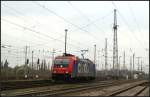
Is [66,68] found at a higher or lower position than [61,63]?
lower

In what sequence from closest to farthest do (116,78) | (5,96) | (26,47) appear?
1. (5,96)
2. (26,47)
3. (116,78)

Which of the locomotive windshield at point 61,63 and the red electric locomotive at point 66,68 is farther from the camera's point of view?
the locomotive windshield at point 61,63

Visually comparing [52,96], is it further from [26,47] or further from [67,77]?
[26,47]

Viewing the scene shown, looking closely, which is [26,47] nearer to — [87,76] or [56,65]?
[87,76]

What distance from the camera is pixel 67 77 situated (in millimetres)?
33812

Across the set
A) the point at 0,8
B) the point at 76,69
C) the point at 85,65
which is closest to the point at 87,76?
the point at 85,65

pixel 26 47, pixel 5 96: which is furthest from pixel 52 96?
pixel 26 47

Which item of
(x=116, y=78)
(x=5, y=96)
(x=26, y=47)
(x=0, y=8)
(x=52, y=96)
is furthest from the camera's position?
(x=116, y=78)

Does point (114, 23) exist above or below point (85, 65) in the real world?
above

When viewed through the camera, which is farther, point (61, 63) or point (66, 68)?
point (61, 63)

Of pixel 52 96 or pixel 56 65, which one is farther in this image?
pixel 56 65

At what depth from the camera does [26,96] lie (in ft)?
51.7

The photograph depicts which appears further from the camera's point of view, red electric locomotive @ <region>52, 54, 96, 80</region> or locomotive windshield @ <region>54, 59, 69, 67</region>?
locomotive windshield @ <region>54, 59, 69, 67</region>

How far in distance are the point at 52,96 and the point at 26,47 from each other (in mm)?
39543
